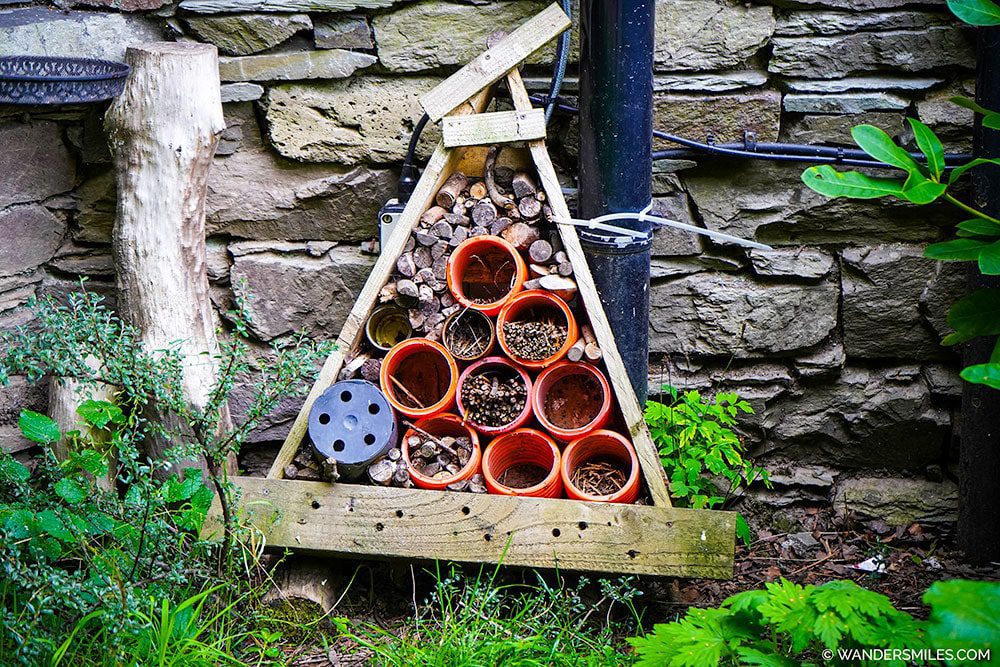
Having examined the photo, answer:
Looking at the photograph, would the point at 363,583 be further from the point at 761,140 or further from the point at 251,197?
the point at 761,140

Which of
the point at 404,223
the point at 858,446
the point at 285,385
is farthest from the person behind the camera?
the point at 858,446

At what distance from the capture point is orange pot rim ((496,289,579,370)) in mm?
2402

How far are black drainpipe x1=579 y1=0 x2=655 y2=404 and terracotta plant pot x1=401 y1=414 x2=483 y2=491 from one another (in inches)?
19.6

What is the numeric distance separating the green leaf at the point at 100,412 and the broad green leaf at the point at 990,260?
2.07 meters

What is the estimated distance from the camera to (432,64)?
2.68 meters

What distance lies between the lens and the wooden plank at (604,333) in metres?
2.37

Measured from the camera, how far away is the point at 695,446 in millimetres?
2598

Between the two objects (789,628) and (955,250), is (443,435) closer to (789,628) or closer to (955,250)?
(789,628)

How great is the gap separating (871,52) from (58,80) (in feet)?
7.39

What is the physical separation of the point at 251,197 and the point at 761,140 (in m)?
1.59

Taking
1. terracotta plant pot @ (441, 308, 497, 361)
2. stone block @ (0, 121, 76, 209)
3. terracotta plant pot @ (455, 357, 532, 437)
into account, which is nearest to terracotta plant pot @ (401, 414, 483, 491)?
terracotta plant pot @ (455, 357, 532, 437)

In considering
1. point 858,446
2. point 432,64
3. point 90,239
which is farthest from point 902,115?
point 90,239

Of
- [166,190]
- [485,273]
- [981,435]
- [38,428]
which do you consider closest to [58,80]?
[166,190]

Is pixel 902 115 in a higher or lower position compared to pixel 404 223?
higher
